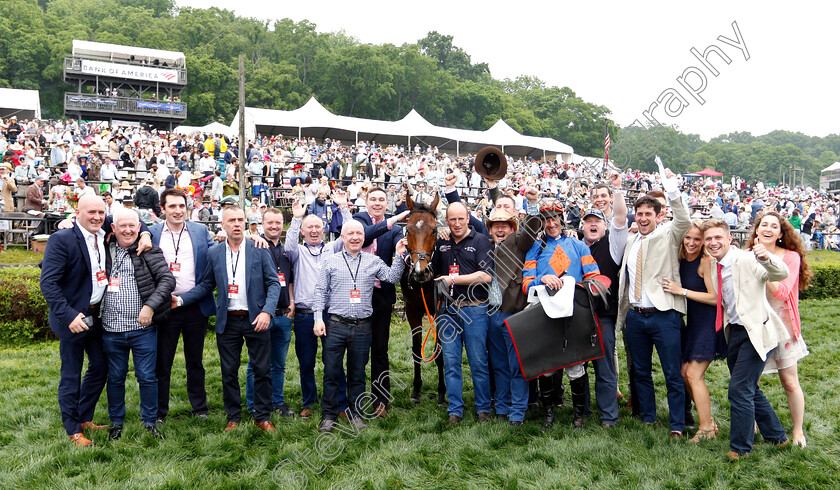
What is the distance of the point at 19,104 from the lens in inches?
1457

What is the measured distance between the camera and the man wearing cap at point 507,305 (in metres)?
5.24

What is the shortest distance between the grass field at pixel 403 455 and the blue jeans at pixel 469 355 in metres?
0.22

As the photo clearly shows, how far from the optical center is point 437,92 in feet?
240

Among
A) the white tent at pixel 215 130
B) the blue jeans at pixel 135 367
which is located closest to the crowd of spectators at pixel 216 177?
the blue jeans at pixel 135 367

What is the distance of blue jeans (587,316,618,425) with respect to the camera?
5145 mm

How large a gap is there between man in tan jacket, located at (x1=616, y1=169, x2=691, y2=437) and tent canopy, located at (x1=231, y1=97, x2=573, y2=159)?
30.1 m

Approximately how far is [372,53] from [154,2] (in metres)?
42.9

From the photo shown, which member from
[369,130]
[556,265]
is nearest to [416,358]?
[556,265]

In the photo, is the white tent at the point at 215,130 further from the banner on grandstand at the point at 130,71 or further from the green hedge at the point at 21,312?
the green hedge at the point at 21,312

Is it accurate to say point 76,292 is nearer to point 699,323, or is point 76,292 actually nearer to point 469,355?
point 469,355

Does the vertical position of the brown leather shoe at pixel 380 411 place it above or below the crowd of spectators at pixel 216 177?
below

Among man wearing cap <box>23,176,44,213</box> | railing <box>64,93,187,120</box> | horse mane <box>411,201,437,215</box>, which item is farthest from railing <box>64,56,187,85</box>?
horse mane <box>411,201,437,215</box>

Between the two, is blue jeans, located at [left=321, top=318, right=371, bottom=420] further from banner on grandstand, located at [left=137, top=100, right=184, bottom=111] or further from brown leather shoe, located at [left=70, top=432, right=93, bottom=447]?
banner on grandstand, located at [left=137, top=100, right=184, bottom=111]

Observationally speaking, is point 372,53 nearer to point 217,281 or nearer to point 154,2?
point 154,2
